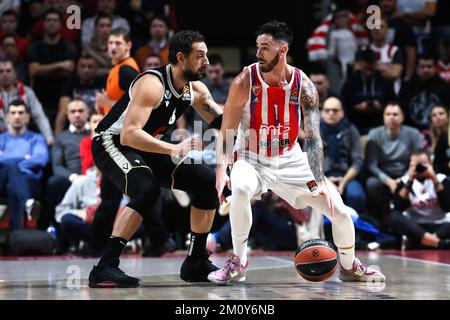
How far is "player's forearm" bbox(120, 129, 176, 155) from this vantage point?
20.3 feet

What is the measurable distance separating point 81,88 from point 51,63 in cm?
56

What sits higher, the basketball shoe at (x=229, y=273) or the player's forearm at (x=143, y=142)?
the player's forearm at (x=143, y=142)

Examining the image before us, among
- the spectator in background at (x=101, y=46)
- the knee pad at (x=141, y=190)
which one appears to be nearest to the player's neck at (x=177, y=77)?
the knee pad at (x=141, y=190)

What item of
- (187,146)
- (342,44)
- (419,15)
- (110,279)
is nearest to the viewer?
(187,146)

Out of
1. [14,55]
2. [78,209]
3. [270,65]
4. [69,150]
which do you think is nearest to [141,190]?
[270,65]

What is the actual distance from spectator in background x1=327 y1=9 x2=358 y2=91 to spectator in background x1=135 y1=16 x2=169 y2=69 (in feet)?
6.86

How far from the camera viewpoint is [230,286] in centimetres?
635

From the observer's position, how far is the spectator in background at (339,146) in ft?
34.8

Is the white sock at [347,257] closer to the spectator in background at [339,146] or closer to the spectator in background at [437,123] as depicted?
the spectator in background at [339,146]

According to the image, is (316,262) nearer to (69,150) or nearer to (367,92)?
(69,150)

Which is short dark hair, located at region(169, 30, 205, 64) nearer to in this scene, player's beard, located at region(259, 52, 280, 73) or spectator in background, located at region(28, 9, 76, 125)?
player's beard, located at region(259, 52, 280, 73)

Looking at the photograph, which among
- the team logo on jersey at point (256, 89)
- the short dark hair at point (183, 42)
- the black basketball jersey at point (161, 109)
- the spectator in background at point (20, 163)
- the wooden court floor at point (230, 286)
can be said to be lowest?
the wooden court floor at point (230, 286)

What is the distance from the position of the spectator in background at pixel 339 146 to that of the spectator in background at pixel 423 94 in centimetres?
115

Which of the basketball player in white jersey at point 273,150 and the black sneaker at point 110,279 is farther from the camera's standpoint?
the basketball player in white jersey at point 273,150
